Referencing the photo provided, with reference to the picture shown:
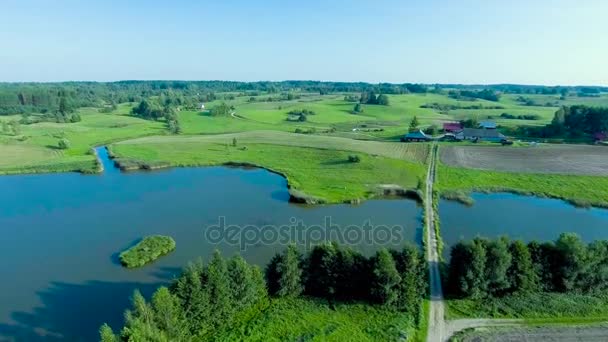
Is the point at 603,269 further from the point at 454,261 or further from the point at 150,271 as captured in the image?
the point at 150,271

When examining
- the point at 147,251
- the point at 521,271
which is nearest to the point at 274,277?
the point at 147,251

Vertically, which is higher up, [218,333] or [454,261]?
[454,261]

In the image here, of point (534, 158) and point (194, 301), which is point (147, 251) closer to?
point (194, 301)

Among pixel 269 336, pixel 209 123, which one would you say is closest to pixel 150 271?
pixel 269 336

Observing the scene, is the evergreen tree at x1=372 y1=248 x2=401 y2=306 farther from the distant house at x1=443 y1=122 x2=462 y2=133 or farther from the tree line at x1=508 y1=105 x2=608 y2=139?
the tree line at x1=508 y1=105 x2=608 y2=139

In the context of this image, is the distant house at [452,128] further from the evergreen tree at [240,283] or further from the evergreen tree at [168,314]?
the evergreen tree at [168,314]

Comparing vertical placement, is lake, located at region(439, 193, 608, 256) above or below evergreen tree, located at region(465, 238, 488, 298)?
below

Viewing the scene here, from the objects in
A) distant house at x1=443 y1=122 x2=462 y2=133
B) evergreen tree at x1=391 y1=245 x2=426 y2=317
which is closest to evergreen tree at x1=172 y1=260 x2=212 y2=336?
evergreen tree at x1=391 y1=245 x2=426 y2=317
